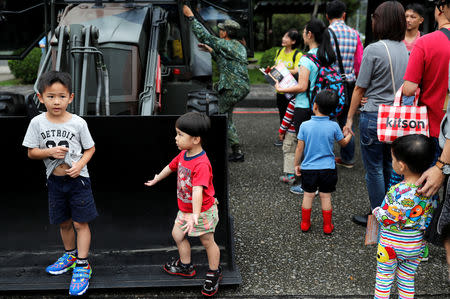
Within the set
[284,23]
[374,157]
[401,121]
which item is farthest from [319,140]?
[284,23]

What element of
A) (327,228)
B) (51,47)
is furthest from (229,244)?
(51,47)

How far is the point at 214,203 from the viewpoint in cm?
287

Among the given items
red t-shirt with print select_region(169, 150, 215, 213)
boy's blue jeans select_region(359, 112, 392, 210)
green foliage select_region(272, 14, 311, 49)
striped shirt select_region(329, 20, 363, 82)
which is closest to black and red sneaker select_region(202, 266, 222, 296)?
red t-shirt with print select_region(169, 150, 215, 213)

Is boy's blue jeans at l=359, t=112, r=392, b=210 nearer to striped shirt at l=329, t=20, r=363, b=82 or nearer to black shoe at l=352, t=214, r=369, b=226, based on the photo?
black shoe at l=352, t=214, r=369, b=226

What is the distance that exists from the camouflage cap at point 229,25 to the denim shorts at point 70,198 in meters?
3.05

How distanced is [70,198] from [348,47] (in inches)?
136

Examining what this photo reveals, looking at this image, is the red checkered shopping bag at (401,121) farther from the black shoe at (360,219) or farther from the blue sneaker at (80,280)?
the blue sneaker at (80,280)

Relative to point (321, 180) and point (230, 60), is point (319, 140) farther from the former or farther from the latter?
point (230, 60)

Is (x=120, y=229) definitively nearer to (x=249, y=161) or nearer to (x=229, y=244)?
(x=229, y=244)

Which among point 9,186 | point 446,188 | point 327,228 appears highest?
point 446,188

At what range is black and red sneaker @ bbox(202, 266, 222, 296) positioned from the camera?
2.84m

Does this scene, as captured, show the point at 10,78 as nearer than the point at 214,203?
No

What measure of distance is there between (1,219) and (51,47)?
174 centimetres

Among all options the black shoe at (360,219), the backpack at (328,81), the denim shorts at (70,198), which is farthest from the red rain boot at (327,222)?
the denim shorts at (70,198)
